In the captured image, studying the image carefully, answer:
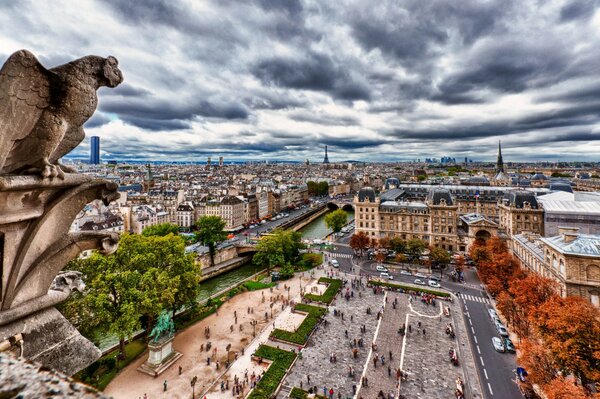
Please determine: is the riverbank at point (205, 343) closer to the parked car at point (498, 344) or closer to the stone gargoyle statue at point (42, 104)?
the parked car at point (498, 344)

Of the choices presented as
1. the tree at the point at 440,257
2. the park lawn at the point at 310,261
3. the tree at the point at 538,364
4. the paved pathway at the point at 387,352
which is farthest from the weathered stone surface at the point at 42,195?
the tree at the point at 440,257

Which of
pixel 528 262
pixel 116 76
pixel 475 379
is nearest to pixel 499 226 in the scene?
pixel 528 262

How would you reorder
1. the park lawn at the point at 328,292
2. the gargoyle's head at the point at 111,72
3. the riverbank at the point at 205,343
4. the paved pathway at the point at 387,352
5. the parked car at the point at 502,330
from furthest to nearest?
A: the park lawn at the point at 328,292 → the parked car at the point at 502,330 → the paved pathway at the point at 387,352 → the riverbank at the point at 205,343 → the gargoyle's head at the point at 111,72

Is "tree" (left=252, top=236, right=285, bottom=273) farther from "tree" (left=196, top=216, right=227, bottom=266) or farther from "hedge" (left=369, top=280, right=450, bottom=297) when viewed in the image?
"hedge" (left=369, top=280, right=450, bottom=297)

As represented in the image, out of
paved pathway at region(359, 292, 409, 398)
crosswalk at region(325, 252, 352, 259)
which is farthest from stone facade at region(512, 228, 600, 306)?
crosswalk at region(325, 252, 352, 259)

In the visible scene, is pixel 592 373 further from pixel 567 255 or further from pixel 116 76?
pixel 116 76

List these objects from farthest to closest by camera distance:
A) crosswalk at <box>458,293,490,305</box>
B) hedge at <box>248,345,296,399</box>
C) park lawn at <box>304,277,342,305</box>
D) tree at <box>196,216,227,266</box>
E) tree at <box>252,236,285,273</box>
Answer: tree at <box>196,216,227,266</box>
tree at <box>252,236,285,273</box>
crosswalk at <box>458,293,490,305</box>
park lawn at <box>304,277,342,305</box>
hedge at <box>248,345,296,399</box>
